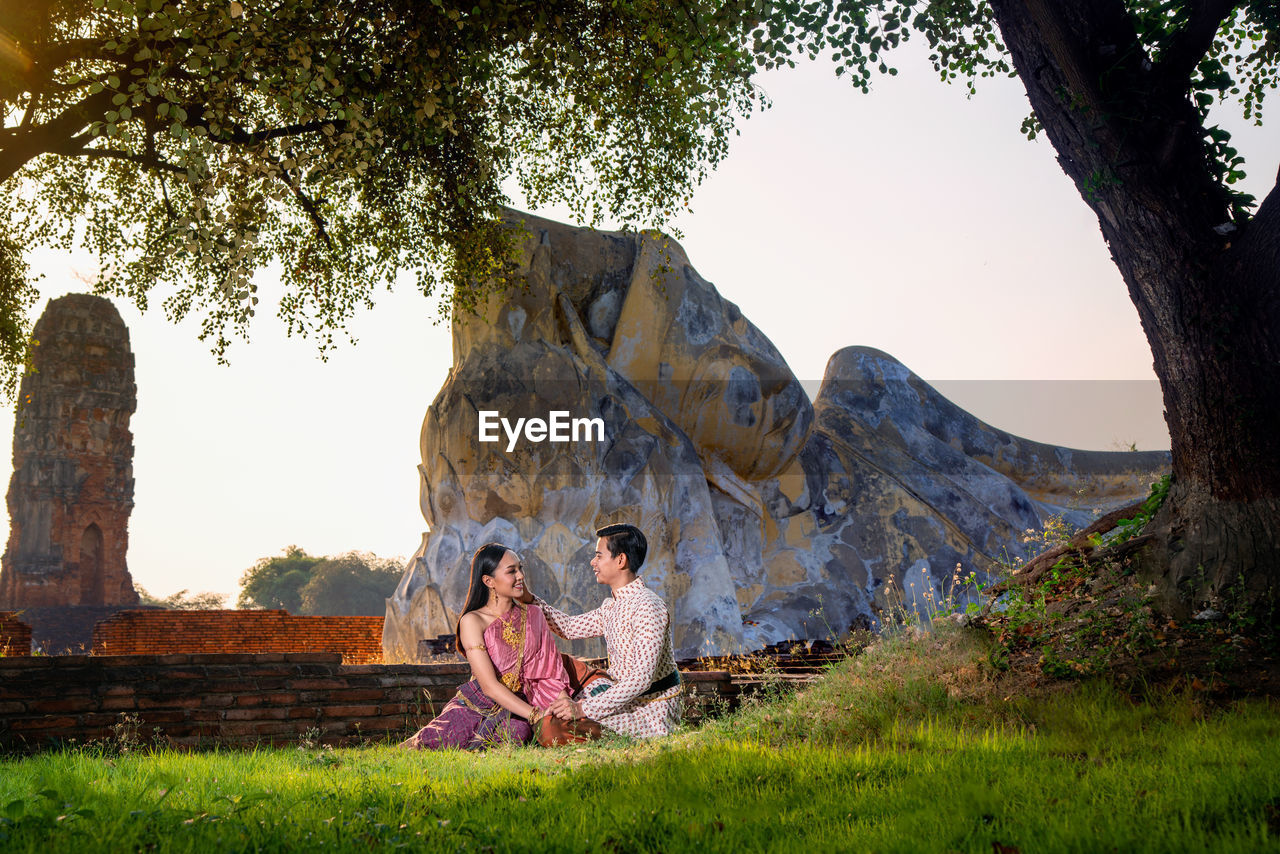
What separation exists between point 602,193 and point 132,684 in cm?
750

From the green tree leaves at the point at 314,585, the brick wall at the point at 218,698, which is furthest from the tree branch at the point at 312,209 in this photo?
the green tree leaves at the point at 314,585

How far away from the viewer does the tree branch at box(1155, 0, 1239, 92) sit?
7.15 m

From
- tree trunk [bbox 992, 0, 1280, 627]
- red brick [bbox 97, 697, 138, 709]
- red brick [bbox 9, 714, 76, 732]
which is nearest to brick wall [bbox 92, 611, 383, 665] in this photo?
red brick [bbox 97, 697, 138, 709]

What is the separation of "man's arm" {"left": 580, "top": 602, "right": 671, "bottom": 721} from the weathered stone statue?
11529 mm

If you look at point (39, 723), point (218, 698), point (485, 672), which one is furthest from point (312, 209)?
point (485, 672)

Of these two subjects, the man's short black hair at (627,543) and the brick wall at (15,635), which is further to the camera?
the brick wall at (15,635)

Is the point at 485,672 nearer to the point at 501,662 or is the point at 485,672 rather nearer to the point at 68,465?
the point at 501,662

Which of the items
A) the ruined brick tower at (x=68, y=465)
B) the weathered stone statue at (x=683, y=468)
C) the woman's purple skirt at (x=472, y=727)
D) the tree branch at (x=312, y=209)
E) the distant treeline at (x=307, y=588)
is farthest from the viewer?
the distant treeline at (x=307, y=588)

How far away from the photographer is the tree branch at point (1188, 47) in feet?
23.5

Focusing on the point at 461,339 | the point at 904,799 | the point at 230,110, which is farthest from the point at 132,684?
the point at 461,339

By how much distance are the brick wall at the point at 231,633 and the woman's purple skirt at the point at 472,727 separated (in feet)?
54.7

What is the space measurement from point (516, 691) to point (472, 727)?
0.46 meters

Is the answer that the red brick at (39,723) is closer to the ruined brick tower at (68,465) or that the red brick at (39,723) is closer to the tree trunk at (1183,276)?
the tree trunk at (1183,276)

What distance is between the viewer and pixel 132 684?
7.23m
